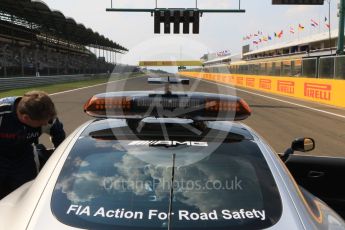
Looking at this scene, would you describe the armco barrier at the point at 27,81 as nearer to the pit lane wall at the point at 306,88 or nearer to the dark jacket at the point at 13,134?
the pit lane wall at the point at 306,88

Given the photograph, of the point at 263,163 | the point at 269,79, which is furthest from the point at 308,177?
the point at 269,79

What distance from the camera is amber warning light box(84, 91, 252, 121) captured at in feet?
10.3

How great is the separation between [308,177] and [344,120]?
13050 mm

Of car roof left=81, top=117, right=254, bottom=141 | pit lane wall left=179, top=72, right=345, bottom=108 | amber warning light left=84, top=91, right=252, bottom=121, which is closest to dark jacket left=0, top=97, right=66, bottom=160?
amber warning light left=84, top=91, right=252, bottom=121

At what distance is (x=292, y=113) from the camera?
763 inches

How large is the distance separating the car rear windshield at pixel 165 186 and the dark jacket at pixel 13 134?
1326 millimetres

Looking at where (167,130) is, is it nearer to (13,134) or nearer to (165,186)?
(165,186)

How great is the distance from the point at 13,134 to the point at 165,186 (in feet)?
6.32

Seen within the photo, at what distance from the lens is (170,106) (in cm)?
322

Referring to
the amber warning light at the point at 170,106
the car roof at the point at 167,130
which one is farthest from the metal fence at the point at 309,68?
the car roof at the point at 167,130

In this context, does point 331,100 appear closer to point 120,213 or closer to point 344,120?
point 344,120

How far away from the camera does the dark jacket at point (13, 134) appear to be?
155 inches

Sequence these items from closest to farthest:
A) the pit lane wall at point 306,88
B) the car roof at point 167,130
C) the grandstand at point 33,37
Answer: the car roof at point 167,130 < the pit lane wall at point 306,88 < the grandstand at point 33,37

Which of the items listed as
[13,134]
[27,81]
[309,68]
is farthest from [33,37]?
[13,134]
